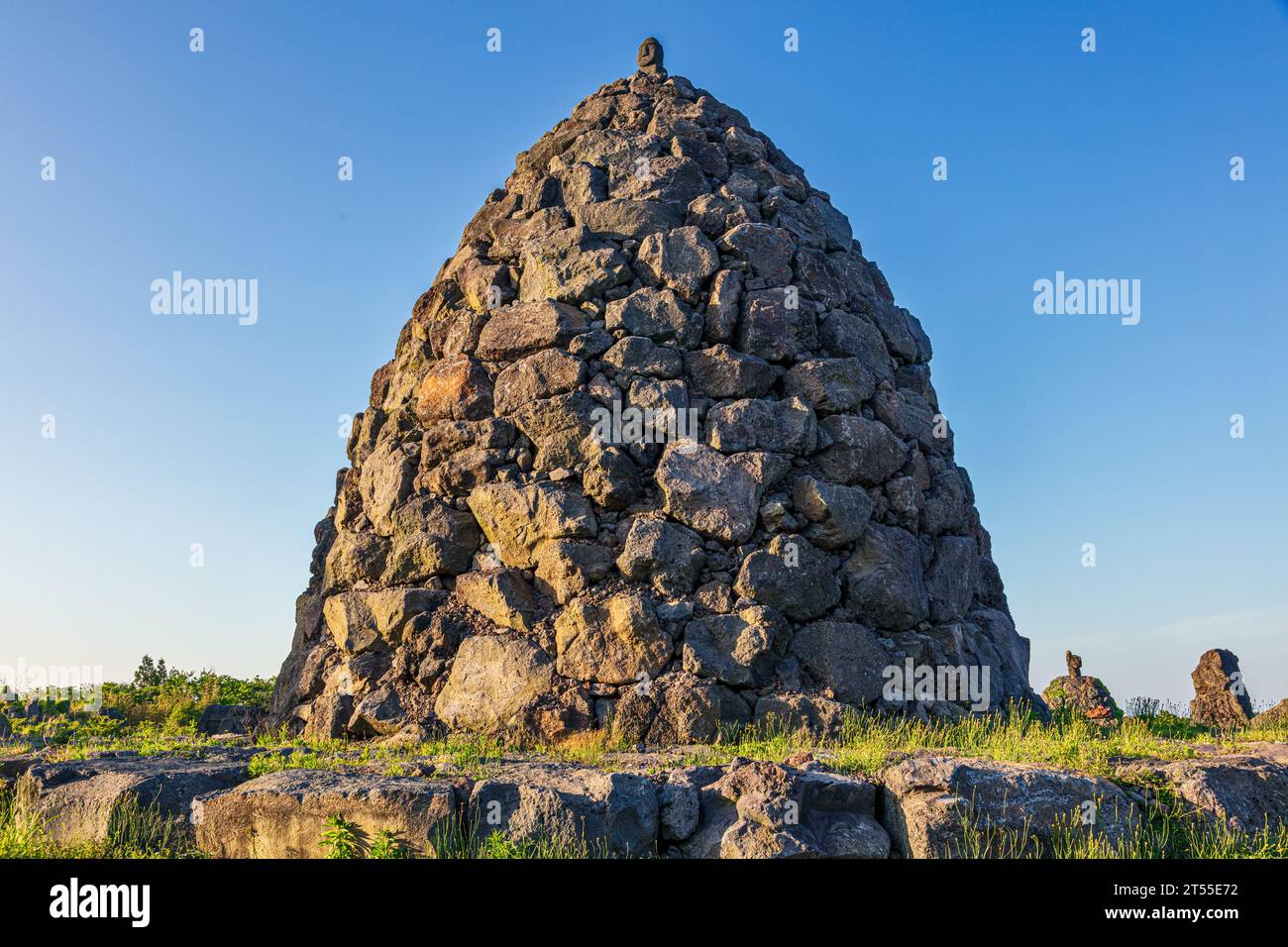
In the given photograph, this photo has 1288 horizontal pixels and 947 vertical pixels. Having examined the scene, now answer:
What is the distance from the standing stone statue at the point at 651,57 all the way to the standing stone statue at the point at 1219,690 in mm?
10736

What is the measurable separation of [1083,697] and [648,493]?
6298 millimetres

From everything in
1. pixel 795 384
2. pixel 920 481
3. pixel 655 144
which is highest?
pixel 655 144

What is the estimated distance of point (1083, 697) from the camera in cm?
1188

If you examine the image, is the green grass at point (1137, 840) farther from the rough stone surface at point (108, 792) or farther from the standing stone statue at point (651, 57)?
the standing stone statue at point (651, 57)

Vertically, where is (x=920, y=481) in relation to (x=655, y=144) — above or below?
below

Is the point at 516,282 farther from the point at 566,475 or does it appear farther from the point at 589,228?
the point at 566,475

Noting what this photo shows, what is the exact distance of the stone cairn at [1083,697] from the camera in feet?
37.9

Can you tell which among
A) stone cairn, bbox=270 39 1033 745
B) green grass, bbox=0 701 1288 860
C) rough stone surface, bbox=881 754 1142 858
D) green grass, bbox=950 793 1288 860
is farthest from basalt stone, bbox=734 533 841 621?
green grass, bbox=950 793 1288 860

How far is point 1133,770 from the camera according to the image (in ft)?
21.7

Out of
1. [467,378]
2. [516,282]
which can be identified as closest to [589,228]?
[516,282]

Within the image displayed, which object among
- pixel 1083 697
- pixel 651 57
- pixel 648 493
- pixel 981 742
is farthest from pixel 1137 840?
pixel 651 57

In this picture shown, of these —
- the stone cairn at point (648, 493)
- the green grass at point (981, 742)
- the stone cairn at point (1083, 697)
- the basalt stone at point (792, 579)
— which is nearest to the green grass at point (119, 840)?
the stone cairn at point (648, 493)
